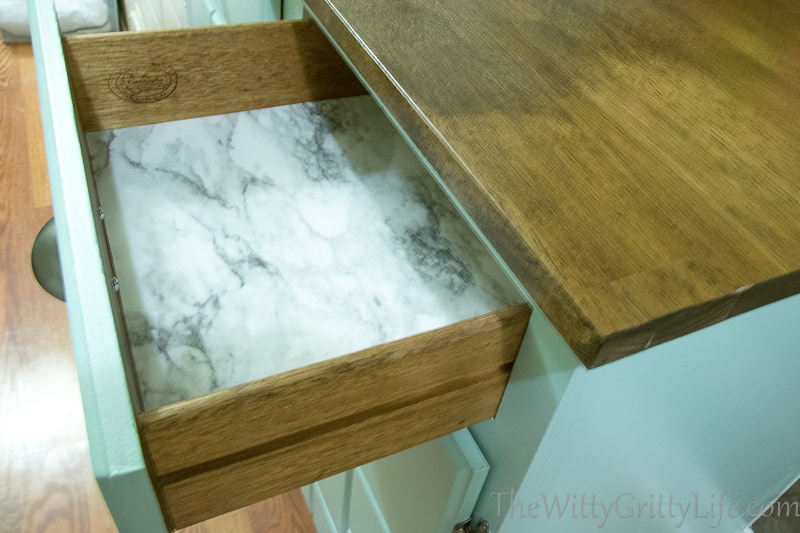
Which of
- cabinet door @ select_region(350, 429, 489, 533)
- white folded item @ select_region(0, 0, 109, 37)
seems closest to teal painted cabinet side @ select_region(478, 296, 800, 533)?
cabinet door @ select_region(350, 429, 489, 533)

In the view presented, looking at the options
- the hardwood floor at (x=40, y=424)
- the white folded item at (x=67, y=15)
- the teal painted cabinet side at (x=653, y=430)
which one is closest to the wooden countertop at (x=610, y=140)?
the teal painted cabinet side at (x=653, y=430)

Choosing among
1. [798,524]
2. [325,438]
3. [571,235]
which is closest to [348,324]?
[325,438]

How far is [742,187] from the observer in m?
0.41

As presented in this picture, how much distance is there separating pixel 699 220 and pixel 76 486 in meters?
1.16

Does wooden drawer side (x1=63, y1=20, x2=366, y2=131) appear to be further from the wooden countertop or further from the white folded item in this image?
the white folded item

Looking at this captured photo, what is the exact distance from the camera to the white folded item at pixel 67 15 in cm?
200

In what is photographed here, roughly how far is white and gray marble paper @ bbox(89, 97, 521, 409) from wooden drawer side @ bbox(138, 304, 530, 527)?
Result: 66 mm

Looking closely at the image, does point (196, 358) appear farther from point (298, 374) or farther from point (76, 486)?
point (76, 486)

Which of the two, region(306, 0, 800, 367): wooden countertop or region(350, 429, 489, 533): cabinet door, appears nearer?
region(306, 0, 800, 367): wooden countertop

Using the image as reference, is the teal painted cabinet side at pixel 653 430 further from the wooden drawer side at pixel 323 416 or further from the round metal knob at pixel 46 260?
the round metal knob at pixel 46 260

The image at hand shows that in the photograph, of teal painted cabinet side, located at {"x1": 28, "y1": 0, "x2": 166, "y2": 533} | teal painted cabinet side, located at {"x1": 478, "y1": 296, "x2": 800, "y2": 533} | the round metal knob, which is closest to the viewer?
teal painted cabinet side, located at {"x1": 28, "y1": 0, "x2": 166, "y2": 533}

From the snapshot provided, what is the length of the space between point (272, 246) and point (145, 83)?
21 centimetres

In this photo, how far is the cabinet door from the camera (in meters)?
0.54

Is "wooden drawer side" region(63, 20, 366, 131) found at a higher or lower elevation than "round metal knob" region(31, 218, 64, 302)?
higher
